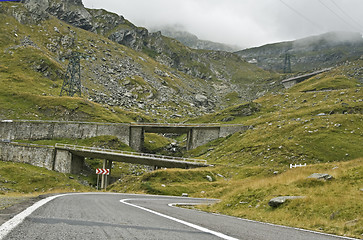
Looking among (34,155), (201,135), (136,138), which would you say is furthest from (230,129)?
(34,155)

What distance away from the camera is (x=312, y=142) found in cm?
4519

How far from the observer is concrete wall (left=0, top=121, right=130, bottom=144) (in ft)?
235

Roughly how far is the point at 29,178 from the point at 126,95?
9773cm

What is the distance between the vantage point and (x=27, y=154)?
198 feet

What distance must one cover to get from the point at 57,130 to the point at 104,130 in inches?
513

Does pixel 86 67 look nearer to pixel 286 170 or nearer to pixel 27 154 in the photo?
pixel 27 154

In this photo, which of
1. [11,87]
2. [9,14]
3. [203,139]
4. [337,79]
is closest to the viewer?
[203,139]

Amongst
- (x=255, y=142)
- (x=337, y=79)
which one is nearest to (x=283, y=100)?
(x=337, y=79)

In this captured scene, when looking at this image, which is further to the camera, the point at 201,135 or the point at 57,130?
the point at 201,135

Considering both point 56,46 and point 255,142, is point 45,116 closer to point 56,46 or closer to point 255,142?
point 255,142

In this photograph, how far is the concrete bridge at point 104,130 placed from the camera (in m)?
71.4

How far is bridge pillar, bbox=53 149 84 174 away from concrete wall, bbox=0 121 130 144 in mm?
14241

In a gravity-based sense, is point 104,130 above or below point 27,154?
above

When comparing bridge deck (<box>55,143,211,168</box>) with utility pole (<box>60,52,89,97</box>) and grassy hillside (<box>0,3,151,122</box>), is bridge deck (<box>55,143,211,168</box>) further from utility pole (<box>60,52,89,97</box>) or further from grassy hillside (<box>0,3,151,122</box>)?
utility pole (<box>60,52,89,97</box>)
